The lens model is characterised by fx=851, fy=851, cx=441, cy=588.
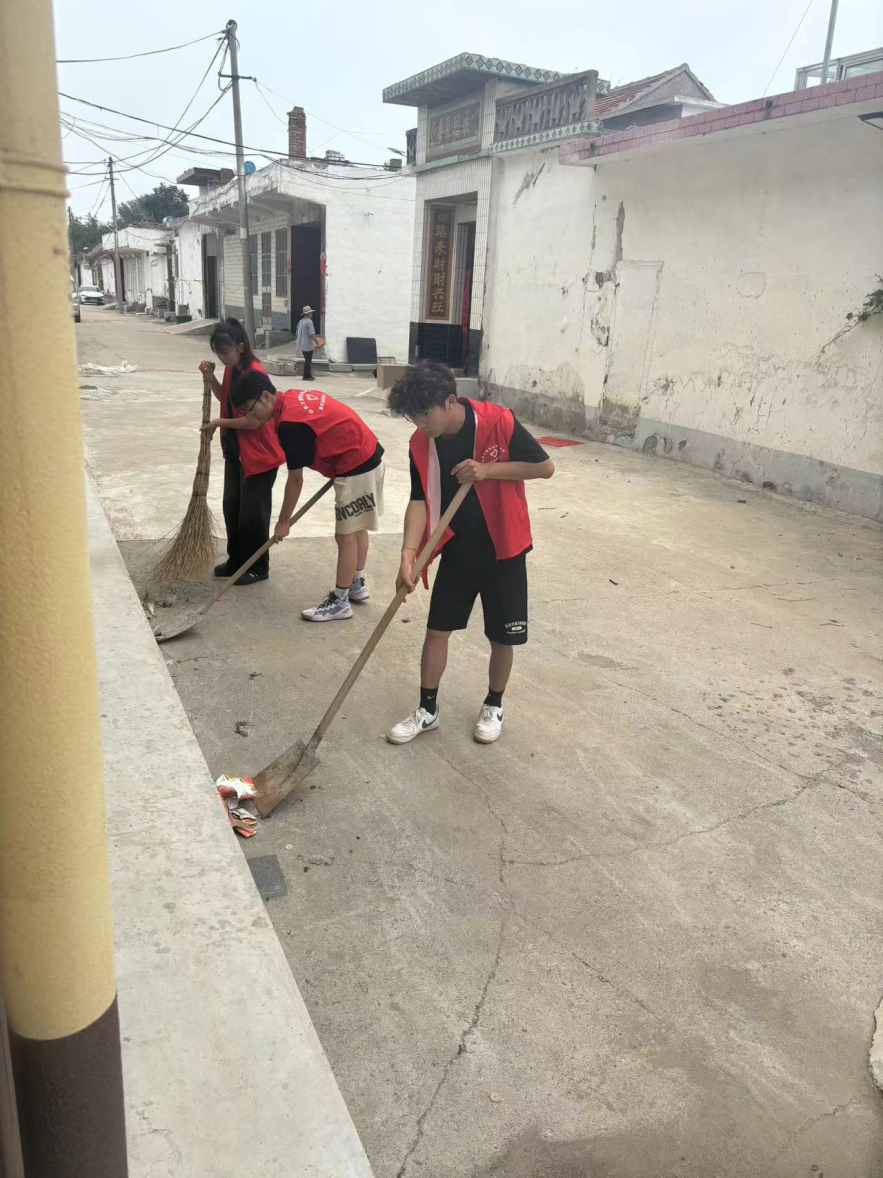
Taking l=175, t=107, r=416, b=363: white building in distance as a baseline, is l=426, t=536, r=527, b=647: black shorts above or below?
below

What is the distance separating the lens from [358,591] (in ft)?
15.9

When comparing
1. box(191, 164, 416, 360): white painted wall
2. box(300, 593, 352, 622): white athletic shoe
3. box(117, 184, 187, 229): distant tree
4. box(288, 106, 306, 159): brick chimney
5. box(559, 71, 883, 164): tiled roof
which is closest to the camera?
box(300, 593, 352, 622): white athletic shoe

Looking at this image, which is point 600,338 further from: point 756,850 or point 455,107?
point 756,850

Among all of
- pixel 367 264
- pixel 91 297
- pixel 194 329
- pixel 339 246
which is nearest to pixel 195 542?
pixel 339 246

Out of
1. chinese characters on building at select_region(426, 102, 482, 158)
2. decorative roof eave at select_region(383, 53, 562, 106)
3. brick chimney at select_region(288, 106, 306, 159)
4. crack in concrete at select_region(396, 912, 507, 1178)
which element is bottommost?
crack in concrete at select_region(396, 912, 507, 1178)

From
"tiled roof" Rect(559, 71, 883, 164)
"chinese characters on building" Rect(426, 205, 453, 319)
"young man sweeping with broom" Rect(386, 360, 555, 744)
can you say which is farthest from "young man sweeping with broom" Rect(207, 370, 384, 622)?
"chinese characters on building" Rect(426, 205, 453, 319)

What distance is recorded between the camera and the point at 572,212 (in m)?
11.0

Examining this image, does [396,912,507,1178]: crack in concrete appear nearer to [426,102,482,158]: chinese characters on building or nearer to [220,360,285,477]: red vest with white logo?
[220,360,285,477]: red vest with white logo

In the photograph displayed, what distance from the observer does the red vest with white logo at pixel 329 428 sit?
436 centimetres

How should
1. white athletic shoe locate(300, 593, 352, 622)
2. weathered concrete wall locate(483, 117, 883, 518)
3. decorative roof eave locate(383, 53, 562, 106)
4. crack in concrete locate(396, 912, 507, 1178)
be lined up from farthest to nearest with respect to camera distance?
decorative roof eave locate(383, 53, 562, 106), weathered concrete wall locate(483, 117, 883, 518), white athletic shoe locate(300, 593, 352, 622), crack in concrete locate(396, 912, 507, 1178)

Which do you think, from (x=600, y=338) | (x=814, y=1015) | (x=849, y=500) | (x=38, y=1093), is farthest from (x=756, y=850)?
(x=600, y=338)

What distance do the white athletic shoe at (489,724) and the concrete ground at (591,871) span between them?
0.05m

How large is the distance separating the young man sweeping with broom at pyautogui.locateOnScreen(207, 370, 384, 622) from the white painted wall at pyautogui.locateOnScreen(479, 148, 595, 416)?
7.13 meters

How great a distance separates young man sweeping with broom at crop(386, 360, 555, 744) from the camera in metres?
2.93
